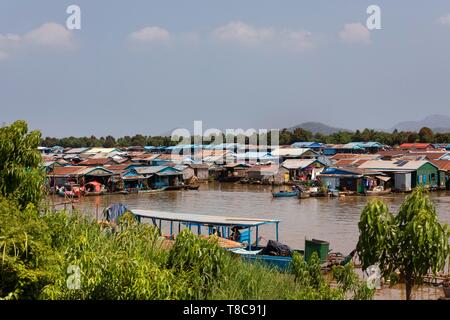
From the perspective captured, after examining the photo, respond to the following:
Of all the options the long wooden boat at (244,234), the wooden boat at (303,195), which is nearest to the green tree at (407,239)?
the long wooden boat at (244,234)

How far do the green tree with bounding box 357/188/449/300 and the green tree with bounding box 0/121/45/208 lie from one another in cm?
302

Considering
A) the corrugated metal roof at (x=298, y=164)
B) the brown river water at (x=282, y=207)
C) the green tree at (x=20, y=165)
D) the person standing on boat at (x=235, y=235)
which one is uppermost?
the green tree at (x=20, y=165)

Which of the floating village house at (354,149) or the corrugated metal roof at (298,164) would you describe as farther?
the floating village house at (354,149)

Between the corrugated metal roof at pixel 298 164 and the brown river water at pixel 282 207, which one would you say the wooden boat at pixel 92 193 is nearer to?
the brown river water at pixel 282 207

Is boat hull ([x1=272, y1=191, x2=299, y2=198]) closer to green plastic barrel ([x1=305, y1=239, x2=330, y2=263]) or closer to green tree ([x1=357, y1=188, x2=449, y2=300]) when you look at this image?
green plastic barrel ([x1=305, y1=239, x2=330, y2=263])

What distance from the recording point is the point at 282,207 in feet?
54.4

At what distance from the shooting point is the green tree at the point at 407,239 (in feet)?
13.6

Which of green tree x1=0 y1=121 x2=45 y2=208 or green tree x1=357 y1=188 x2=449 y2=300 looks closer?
green tree x1=357 y1=188 x2=449 y2=300

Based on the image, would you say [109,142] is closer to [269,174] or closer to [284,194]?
[269,174]

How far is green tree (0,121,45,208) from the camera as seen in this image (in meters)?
5.09

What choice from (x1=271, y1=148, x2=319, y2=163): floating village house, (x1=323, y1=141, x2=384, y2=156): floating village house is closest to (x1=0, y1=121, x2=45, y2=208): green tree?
(x1=271, y1=148, x2=319, y2=163): floating village house

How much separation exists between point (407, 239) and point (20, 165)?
3.59 metres

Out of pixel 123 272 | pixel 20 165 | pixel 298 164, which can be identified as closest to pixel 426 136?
pixel 298 164

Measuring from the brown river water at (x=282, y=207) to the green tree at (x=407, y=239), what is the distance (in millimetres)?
3162
